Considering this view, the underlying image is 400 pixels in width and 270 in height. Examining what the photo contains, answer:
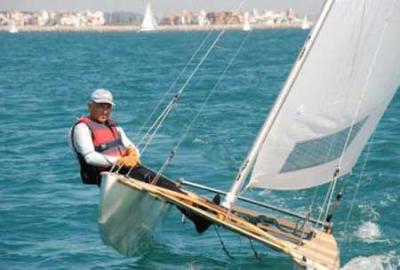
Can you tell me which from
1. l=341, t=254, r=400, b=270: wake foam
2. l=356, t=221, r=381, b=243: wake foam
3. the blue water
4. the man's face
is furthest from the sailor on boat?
l=356, t=221, r=381, b=243: wake foam

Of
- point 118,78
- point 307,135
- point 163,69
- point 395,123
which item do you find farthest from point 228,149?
point 163,69

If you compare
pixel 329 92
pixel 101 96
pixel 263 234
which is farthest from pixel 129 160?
pixel 329 92

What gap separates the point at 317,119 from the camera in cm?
846

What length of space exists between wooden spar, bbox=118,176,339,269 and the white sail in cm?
58

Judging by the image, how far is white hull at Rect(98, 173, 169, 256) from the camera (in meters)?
7.94

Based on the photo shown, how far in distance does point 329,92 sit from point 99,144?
228 cm

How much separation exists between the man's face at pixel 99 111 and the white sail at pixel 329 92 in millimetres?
1517

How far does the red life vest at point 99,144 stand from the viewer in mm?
8289

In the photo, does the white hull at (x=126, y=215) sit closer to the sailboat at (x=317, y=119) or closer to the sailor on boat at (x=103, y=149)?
the sailboat at (x=317, y=119)

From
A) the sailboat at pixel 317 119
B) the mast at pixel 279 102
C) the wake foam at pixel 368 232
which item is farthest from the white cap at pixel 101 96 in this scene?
the wake foam at pixel 368 232

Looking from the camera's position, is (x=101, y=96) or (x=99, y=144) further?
(x=99, y=144)

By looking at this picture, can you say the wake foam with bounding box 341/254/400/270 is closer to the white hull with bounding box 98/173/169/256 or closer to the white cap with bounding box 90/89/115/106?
the white hull with bounding box 98/173/169/256

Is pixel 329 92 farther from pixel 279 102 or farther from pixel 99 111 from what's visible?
pixel 99 111

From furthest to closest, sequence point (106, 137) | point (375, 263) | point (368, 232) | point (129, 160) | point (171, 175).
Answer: point (171, 175) < point (368, 232) < point (375, 263) < point (106, 137) < point (129, 160)
